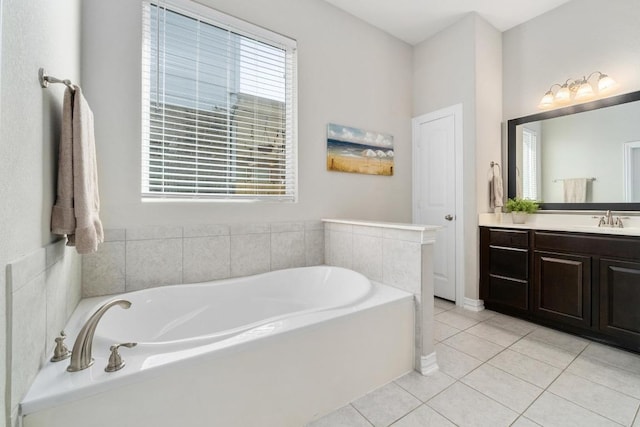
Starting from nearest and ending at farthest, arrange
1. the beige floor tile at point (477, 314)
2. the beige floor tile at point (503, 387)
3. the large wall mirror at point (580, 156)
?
the beige floor tile at point (503, 387)
the large wall mirror at point (580, 156)
the beige floor tile at point (477, 314)

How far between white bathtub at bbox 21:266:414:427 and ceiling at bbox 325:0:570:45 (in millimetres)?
2625

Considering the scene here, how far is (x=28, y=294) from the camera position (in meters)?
0.87

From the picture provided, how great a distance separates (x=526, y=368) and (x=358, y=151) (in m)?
2.21

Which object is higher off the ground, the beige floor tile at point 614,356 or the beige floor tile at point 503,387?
the beige floor tile at point 614,356

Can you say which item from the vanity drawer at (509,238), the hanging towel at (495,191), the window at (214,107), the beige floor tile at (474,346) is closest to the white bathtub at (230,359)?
the beige floor tile at (474,346)

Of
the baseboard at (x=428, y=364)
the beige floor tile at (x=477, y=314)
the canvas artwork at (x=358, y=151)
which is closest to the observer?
the baseboard at (x=428, y=364)

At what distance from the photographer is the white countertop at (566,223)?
2006 millimetres

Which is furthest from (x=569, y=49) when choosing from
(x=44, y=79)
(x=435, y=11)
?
(x=44, y=79)

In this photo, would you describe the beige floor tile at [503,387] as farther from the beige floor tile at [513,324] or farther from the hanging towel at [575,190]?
the hanging towel at [575,190]

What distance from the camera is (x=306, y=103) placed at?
2.51 m

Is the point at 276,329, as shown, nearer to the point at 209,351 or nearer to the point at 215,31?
the point at 209,351

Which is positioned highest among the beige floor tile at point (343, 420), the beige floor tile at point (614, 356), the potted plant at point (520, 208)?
the potted plant at point (520, 208)

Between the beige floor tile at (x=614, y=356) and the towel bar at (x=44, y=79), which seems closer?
the towel bar at (x=44, y=79)

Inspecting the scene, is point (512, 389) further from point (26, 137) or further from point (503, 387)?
point (26, 137)
